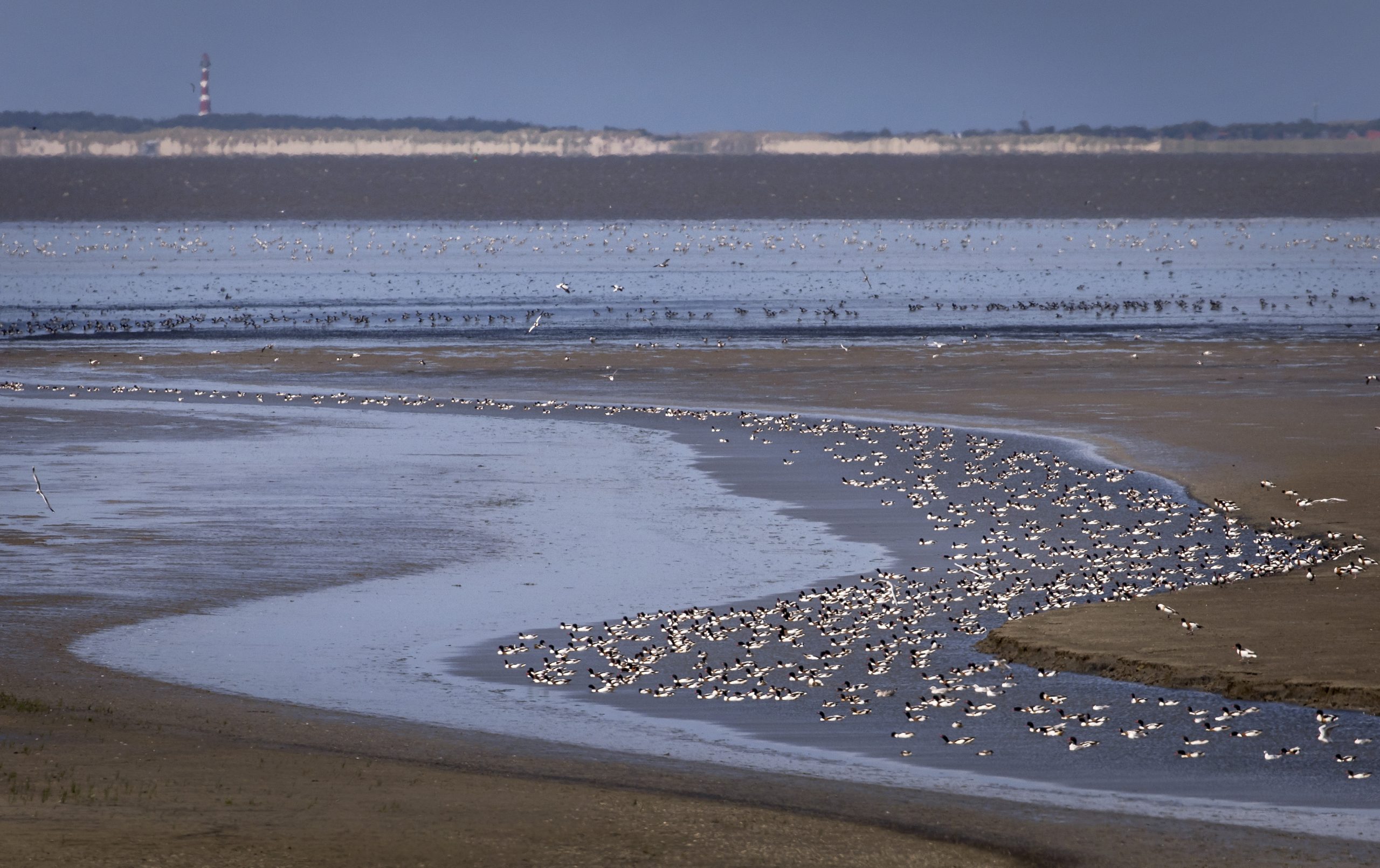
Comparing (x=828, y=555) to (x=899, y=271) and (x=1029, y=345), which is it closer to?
(x=1029, y=345)

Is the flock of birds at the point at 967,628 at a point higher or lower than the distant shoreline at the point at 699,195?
lower

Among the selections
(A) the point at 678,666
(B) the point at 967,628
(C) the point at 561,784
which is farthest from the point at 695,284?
(C) the point at 561,784

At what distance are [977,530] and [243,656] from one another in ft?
25.2

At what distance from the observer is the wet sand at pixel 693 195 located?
375ft

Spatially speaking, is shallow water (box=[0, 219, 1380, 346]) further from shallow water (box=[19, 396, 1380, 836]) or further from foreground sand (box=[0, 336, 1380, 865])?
foreground sand (box=[0, 336, 1380, 865])

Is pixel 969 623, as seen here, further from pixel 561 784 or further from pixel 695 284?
pixel 695 284

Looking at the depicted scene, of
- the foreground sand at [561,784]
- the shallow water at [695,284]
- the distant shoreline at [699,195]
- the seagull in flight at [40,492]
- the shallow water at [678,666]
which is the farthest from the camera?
the distant shoreline at [699,195]

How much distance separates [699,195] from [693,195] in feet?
3.64

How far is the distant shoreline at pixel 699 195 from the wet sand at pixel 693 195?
0.32 m

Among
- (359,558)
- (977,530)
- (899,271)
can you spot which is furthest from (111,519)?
(899,271)

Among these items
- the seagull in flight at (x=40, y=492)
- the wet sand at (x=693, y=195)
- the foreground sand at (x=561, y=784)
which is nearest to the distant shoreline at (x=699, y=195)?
the wet sand at (x=693, y=195)

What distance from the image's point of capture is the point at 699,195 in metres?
138

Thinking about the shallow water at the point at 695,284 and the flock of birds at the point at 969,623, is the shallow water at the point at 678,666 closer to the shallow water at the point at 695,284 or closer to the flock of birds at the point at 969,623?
the flock of birds at the point at 969,623

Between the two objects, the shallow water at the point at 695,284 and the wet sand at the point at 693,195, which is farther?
the wet sand at the point at 693,195
